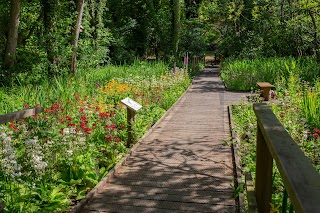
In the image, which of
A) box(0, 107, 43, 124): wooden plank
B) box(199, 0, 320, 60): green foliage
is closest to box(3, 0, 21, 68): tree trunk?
box(0, 107, 43, 124): wooden plank

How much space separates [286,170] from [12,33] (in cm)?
1327

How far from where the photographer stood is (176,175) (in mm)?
5016

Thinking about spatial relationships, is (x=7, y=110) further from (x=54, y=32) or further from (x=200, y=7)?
(x=200, y=7)

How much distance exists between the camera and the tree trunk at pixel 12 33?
12.8 m

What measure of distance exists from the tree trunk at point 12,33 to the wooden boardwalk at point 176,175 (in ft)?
25.2

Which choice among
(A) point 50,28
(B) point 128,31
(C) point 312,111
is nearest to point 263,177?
(C) point 312,111

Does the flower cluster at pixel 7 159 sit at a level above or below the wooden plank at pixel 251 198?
above

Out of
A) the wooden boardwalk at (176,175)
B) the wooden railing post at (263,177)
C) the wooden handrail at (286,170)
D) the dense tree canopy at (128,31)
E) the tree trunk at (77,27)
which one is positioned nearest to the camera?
the wooden handrail at (286,170)

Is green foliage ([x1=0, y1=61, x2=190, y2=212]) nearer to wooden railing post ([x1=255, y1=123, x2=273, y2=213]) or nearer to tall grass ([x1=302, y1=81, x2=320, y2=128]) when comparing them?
wooden railing post ([x1=255, y1=123, x2=273, y2=213])

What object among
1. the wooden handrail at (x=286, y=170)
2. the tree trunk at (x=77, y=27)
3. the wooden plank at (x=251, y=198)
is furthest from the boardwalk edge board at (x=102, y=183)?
the tree trunk at (x=77, y=27)

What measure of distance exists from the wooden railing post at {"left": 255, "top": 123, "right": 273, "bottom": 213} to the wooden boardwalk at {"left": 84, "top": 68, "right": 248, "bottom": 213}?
2.93 feet

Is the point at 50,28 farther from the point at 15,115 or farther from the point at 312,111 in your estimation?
the point at 15,115

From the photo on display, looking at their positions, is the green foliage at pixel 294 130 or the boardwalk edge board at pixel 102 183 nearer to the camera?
the boardwalk edge board at pixel 102 183

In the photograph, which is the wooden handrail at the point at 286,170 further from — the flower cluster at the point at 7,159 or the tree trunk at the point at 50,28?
the tree trunk at the point at 50,28
